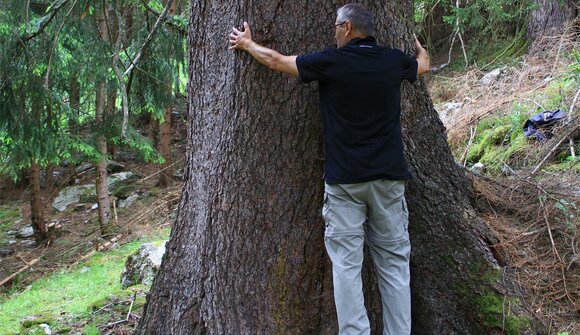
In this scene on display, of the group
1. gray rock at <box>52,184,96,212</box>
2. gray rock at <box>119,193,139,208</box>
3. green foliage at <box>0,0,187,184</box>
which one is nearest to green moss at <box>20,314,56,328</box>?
green foliage at <box>0,0,187,184</box>

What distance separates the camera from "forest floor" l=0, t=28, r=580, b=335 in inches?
178

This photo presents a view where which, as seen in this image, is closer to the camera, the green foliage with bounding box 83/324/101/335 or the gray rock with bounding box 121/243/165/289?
the green foliage with bounding box 83/324/101/335

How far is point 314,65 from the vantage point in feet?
10.8

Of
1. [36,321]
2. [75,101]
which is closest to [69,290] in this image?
[36,321]

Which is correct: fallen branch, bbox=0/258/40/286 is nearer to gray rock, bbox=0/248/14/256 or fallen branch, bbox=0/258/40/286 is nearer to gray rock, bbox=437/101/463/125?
gray rock, bbox=0/248/14/256

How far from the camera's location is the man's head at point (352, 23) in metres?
3.41

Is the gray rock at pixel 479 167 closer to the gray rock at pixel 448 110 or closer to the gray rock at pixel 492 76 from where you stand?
the gray rock at pixel 448 110

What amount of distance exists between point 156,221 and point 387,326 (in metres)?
9.55

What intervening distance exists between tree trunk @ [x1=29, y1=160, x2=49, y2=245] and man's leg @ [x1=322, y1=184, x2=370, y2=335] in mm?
11916

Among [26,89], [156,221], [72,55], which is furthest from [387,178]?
[156,221]

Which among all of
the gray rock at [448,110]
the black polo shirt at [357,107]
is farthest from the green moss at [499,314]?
the gray rock at [448,110]

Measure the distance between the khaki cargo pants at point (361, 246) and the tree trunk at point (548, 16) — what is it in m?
9.05

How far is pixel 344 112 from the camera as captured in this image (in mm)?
3375

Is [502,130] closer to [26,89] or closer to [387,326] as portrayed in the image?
[387,326]
